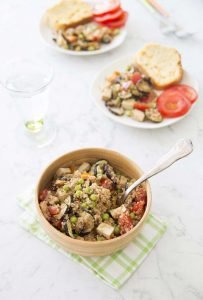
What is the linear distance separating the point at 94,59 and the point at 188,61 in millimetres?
514

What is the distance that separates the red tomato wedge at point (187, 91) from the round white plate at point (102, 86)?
0.03 m

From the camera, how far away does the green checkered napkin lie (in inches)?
55.9

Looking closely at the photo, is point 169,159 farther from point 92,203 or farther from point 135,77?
point 135,77

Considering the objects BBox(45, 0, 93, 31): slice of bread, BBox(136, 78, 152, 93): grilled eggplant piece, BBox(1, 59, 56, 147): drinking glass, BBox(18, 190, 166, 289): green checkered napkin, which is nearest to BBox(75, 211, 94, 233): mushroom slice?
BBox(18, 190, 166, 289): green checkered napkin

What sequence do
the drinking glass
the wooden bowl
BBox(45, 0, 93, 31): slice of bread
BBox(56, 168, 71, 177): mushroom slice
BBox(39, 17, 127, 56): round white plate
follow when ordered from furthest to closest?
BBox(45, 0, 93, 31): slice of bread
BBox(39, 17, 127, 56): round white plate
the drinking glass
BBox(56, 168, 71, 177): mushroom slice
the wooden bowl

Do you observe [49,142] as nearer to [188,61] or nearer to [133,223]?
[133,223]

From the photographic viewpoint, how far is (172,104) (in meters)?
1.98

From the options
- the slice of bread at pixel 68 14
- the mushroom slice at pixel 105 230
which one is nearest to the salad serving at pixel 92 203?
the mushroom slice at pixel 105 230

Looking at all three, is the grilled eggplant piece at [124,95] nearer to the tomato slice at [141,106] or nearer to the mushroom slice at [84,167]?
the tomato slice at [141,106]

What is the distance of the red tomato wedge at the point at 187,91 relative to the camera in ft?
6.54

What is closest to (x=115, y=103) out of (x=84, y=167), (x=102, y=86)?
(x=102, y=86)

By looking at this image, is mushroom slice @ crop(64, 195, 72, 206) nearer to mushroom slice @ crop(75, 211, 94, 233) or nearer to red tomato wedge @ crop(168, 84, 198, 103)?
mushroom slice @ crop(75, 211, 94, 233)

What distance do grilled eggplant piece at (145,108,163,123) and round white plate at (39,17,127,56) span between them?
0.52m

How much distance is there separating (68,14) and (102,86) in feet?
2.10
